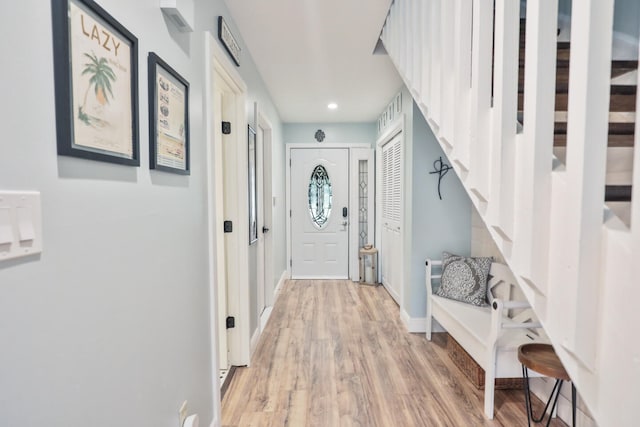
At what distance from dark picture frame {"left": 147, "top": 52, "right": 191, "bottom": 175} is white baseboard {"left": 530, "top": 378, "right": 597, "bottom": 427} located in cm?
224

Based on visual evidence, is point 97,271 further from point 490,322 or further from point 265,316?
point 265,316

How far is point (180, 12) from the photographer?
1194 millimetres

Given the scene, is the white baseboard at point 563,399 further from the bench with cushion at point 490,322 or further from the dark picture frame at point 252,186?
the dark picture frame at point 252,186

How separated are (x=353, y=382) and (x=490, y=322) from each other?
1049 mm

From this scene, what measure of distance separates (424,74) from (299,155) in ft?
11.1

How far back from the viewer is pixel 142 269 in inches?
41.0

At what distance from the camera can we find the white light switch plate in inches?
22.4

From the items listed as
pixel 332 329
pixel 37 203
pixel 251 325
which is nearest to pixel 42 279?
pixel 37 203

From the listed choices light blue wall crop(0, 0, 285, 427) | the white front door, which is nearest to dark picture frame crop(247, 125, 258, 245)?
light blue wall crop(0, 0, 285, 427)

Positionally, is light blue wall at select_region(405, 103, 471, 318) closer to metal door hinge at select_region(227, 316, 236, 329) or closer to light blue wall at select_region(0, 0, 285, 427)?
metal door hinge at select_region(227, 316, 236, 329)

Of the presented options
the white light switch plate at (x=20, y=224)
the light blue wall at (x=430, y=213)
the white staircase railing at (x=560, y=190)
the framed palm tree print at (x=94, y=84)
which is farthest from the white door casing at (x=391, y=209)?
the white light switch plate at (x=20, y=224)

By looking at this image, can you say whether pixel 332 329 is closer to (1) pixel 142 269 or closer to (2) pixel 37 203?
(1) pixel 142 269

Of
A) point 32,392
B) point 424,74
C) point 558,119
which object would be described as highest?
point 424,74

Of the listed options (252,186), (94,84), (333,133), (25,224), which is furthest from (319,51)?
(25,224)
